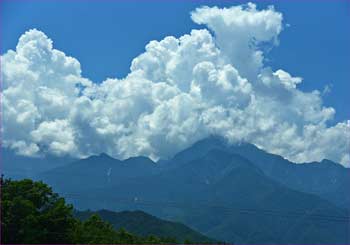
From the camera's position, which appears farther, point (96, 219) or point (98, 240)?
point (96, 219)

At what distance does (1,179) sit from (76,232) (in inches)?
516

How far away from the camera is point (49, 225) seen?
70125mm

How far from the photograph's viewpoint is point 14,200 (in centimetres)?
6788

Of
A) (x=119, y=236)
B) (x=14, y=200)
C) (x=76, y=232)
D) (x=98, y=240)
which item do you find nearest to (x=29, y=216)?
(x=14, y=200)

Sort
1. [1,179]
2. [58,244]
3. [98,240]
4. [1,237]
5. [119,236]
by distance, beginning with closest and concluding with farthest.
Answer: [1,237], [58,244], [1,179], [98,240], [119,236]

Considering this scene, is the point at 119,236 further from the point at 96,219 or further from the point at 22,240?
the point at 22,240

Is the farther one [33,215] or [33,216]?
[33,215]

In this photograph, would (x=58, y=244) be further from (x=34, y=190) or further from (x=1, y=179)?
(x=1, y=179)

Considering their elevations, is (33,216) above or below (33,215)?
below

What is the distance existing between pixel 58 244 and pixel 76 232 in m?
10.7

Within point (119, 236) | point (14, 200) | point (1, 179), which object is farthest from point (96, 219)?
point (14, 200)

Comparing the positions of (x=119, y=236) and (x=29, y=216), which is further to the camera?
(x=119, y=236)

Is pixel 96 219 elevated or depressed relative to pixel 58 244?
elevated

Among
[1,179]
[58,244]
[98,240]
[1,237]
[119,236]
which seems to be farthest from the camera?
[119,236]
